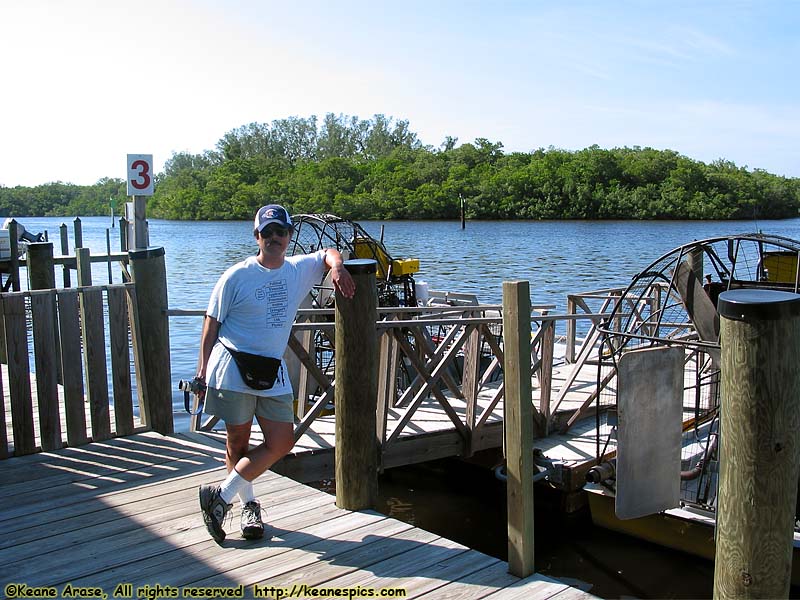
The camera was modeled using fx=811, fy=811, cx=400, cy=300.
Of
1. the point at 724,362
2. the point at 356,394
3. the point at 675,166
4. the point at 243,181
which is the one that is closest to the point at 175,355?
the point at 356,394

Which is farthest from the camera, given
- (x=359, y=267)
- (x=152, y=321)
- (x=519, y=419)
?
(x=152, y=321)

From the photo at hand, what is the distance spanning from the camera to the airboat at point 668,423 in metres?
5.73

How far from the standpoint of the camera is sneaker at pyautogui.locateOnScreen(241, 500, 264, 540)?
14.0 ft

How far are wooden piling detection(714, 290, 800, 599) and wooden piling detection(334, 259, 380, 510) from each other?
1999 millimetres

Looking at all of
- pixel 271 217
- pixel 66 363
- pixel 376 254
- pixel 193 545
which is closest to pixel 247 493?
pixel 193 545

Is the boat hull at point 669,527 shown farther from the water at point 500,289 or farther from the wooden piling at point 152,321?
the wooden piling at point 152,321

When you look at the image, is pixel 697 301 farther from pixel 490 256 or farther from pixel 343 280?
pixel 490 256

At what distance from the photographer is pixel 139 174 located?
30.5ft

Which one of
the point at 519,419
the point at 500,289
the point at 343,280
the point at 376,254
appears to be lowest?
the point at 500,289

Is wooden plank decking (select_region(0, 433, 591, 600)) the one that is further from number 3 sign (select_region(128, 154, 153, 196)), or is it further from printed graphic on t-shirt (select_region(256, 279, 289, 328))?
number 3 sign (select_region(128, 154, 153, 196))

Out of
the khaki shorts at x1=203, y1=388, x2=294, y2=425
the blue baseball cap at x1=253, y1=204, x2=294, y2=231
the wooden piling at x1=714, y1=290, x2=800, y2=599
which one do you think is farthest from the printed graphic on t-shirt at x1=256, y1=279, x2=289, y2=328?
the wooden piling at x1=714, y1=290, x2=800, y2=599

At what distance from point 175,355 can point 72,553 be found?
18444mm

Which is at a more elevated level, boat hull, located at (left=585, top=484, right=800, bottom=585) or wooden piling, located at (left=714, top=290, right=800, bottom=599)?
wooden piling, located at (left=714, top=290, right=800, bottom=599)

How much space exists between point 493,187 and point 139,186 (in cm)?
9526
